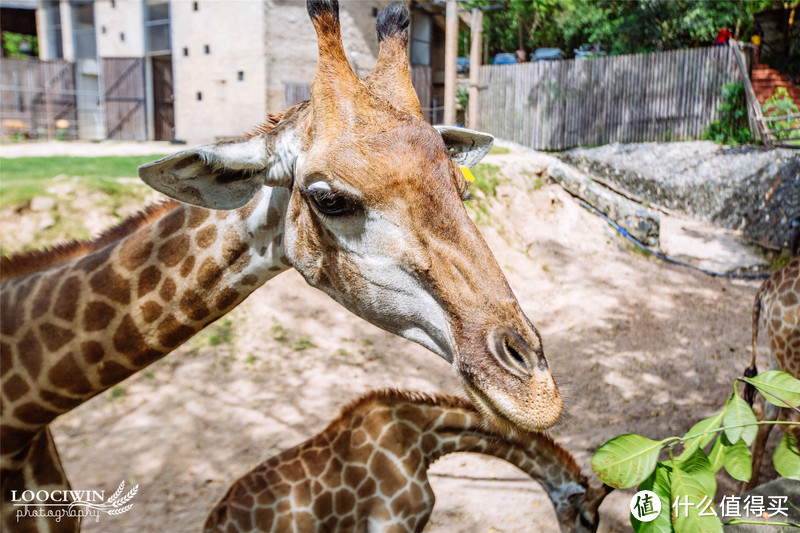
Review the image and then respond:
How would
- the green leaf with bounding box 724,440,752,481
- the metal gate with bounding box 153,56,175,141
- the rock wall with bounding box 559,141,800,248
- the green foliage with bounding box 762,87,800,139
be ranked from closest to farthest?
1. the green leaf with bounding box 724,440,752,481
2. the rock wall with bounding box 559,141,800,248
3. the green foliage with bounding box 762,87,800,139
4. the metal gate with bounding box 153,56,175,141

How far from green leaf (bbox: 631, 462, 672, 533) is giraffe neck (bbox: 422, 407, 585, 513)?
58.9 inches

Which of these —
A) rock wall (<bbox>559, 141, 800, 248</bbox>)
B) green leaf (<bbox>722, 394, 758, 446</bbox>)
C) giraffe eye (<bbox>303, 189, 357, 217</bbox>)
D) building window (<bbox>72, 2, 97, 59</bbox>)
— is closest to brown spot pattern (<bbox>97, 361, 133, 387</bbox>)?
giraffe eye (<bbox>303, 189, 357, 217</bbox>)

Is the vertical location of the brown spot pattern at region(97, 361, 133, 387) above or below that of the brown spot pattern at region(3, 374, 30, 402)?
above

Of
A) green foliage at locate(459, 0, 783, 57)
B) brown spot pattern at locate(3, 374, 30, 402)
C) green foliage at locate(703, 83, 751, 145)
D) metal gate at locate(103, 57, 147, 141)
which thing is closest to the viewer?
brown spot pattern at locate(3, 374, 30, 402)

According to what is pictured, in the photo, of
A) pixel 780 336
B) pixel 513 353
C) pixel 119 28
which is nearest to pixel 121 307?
pixel 513 353

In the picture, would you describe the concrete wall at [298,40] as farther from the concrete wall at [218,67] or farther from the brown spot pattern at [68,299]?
the brown spot pattern at [68,299]

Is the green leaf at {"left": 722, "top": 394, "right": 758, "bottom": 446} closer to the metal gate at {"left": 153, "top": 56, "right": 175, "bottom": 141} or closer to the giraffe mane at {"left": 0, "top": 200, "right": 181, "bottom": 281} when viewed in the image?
the giraffe mane at {"left": 0, "top": 200, "right": 181, "bottom": 281}

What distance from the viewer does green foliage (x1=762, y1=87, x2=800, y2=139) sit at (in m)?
13.3

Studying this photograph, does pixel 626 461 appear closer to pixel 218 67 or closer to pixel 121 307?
pixel 121 307

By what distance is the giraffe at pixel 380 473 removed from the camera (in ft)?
10.7

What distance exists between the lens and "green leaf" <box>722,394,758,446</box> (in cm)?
197

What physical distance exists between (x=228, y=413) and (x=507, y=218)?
608 cm

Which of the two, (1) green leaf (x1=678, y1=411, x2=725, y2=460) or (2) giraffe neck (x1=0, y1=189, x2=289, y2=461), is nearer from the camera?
(1) green leaf (x1=678, y1=411, x2=725, y2=460)

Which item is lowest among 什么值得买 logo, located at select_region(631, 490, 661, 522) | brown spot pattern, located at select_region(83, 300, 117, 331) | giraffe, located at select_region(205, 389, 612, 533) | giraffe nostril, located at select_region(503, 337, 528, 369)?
giraffe, located at select_region(205, 389, 612, 533)
